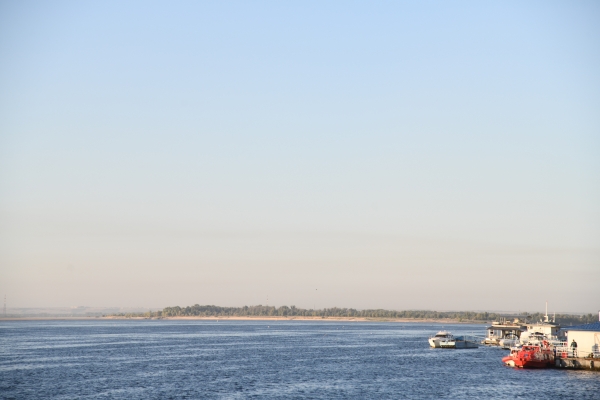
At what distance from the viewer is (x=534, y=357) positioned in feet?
279

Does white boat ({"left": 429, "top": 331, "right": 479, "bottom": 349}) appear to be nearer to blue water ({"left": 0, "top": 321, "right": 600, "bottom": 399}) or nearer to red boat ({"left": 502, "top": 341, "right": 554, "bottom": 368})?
blue water ({"left": 0, "top": 321, "right": 600, "bottom": 399})

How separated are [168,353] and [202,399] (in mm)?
54411

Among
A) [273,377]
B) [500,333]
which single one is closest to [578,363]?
[273,377]

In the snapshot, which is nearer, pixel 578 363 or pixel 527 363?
pixel 578 363

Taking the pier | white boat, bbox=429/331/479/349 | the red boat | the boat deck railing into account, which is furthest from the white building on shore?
white boat, bbox=429/331/479/349

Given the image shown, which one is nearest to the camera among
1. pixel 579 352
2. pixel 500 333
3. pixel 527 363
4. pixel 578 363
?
pixel 578 363

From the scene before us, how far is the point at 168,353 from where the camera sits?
111 m

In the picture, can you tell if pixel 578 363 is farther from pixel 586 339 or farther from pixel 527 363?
pixel 527 363

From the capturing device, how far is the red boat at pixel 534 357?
3324 inches

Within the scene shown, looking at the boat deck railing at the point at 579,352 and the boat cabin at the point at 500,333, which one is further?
the boat cabin at the point at 500,333

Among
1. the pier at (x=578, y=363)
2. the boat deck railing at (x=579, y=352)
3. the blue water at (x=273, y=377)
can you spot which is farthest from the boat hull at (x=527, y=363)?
the blue water at (x=273, y=377)

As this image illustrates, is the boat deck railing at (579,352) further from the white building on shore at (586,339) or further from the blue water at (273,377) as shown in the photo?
the blue water at (273,377)

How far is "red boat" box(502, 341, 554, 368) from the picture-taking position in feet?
277

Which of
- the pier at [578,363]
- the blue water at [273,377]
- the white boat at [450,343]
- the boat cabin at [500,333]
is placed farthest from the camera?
the boat cabin at [500,333]
